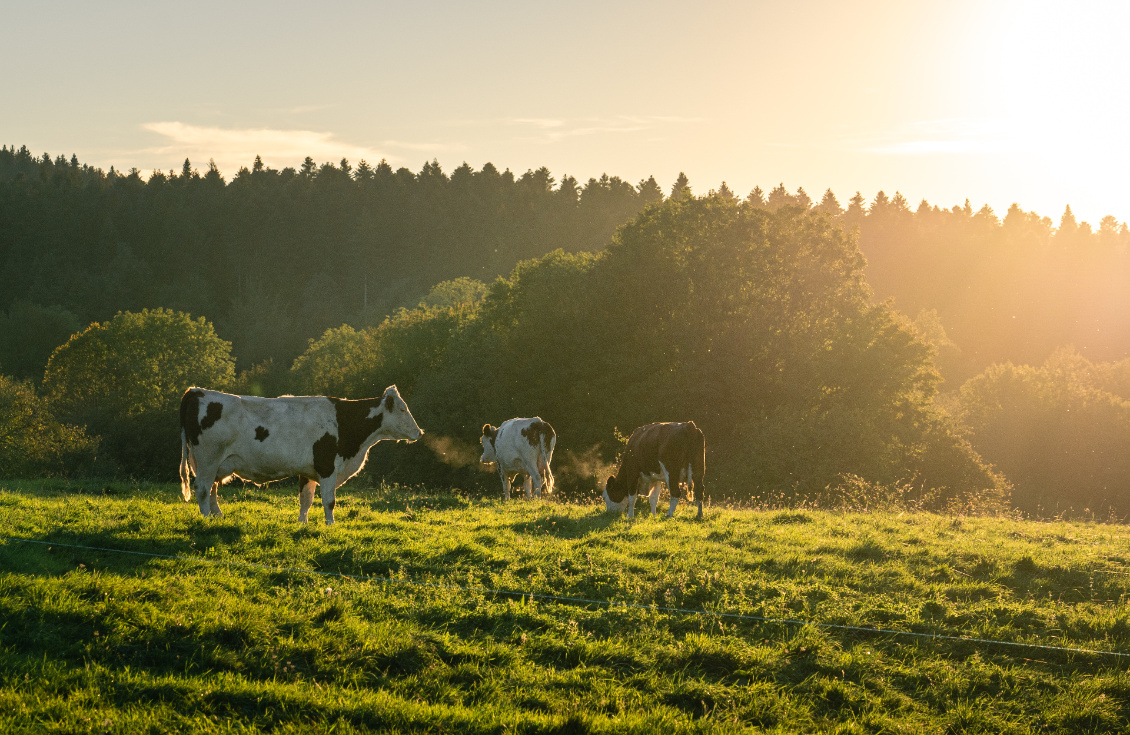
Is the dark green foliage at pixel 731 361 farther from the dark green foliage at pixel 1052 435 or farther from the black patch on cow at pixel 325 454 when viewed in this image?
the black patch on cow at pixel 325 454

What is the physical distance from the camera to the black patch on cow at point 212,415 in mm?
13883

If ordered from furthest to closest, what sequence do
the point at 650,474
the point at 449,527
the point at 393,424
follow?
the point at 650,474 → the point at 393,424 → the point at 449,527

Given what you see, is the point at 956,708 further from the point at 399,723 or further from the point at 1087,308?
the point at 1087,308

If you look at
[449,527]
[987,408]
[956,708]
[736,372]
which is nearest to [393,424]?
[449,527]

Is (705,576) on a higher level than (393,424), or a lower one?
lower

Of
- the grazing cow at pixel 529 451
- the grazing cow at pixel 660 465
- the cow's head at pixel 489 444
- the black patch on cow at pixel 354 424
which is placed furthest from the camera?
the cow's head at pixel 489 444

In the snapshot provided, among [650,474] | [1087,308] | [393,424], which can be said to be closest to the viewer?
[393,424]

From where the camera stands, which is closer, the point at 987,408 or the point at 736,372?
the point at 736,372

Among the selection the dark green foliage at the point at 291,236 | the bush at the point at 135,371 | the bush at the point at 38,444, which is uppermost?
the dark green foliage at the point at 291,236

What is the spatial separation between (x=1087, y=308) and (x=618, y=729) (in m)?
112

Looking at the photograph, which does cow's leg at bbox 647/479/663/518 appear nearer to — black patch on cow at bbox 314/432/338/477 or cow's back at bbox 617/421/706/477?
cow's back at bbox 617/421/706/477

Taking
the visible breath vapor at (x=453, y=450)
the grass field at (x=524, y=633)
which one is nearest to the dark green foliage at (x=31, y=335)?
the visible breath vapor at (x=453, y=450)

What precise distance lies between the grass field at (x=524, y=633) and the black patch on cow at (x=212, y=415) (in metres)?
1.67

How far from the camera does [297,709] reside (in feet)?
20.9
